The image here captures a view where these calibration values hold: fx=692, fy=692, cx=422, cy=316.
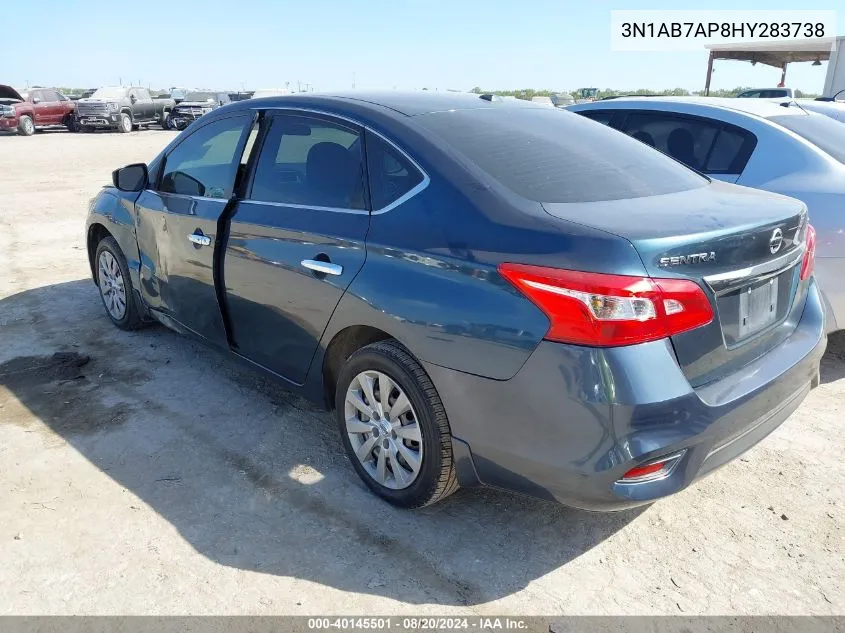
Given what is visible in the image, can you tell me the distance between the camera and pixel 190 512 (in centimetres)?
301

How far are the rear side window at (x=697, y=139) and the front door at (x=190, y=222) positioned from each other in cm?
301

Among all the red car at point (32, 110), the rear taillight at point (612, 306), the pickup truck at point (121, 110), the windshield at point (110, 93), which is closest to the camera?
the rear taillight at point (612, 306)

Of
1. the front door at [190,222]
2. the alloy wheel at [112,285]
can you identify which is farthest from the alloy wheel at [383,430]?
the alloy wheel at [112,285]

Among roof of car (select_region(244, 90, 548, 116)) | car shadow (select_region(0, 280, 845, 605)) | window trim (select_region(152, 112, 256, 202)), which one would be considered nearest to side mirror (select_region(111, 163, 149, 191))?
window trim (select_region(152, 112, 256, 202))

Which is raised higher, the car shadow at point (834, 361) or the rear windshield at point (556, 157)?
the rear windshield at point (556, 157)

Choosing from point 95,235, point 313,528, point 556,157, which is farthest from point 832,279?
point 95,235

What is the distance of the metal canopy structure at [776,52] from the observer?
908 inches

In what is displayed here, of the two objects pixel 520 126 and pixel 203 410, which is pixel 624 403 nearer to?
pixel 520 126

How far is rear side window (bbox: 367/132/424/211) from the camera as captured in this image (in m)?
2.81

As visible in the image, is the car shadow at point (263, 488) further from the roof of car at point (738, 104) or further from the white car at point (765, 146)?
the roof of car at point (738, 104)

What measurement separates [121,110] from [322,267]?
89.2 feet

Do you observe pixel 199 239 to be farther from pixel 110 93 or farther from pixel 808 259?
pixel 110 93

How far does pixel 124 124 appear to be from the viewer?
88.4ft

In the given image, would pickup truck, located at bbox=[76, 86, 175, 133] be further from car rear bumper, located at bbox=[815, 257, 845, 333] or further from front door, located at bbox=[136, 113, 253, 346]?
car rear bumper, located at bbox=[815, 257, 845, 333]
